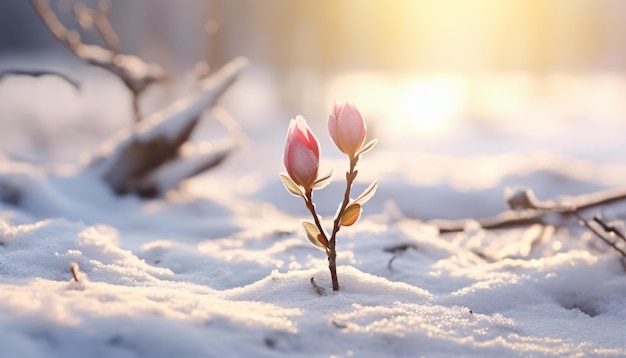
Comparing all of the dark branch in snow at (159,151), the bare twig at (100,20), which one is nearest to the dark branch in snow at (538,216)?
the dark branch in snow at (159,151)

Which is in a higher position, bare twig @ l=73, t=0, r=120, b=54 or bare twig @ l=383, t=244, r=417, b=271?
bare twig @ l=73, t=0, r=120, b=54

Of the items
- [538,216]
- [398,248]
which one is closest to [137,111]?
[398,248]

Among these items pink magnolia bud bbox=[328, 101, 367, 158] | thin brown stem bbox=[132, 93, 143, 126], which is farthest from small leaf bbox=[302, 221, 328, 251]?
thin brown stem bbox=[132, 93, 143, 126]

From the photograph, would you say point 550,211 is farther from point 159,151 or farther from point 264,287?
point 159,151

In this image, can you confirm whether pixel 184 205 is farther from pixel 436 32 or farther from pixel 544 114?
pixel 436 32

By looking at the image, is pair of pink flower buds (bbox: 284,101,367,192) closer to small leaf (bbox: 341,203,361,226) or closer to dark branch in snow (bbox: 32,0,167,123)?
small leaf (bbox: 341,203,361,226)

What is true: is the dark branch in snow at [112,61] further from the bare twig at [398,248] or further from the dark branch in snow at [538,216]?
the bare twig at [398,248]
